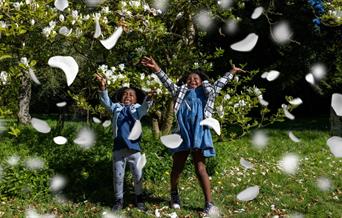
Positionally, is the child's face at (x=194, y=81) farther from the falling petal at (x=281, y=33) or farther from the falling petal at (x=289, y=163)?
the falling petal at (x=281, y=33)

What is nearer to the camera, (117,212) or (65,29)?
(65,29)

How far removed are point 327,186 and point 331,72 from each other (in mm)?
9279

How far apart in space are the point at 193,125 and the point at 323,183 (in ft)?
7.77

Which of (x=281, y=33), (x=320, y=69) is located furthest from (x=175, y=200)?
(x=320, y=69)

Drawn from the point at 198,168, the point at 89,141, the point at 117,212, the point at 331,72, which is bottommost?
the point at 117,212

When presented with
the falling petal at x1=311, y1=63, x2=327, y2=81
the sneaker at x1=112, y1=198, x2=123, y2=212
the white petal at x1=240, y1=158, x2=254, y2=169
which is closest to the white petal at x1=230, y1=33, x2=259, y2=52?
the white petal at x1=240, y1=158, x2=254, y2=169

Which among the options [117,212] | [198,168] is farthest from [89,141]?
[198,168]

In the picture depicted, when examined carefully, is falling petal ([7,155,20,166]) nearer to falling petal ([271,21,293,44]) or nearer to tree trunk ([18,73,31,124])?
tree trunk ([18,73,31,124])

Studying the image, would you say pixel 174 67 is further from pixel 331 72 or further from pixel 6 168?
pixel 331 72

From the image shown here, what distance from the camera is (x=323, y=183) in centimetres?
628

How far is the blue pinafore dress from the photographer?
15.5 feet

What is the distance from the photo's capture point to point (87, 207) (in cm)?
528

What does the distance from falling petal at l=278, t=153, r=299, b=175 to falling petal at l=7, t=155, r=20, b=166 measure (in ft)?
11.1

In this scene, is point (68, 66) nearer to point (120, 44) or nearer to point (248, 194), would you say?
point (248, 194)
